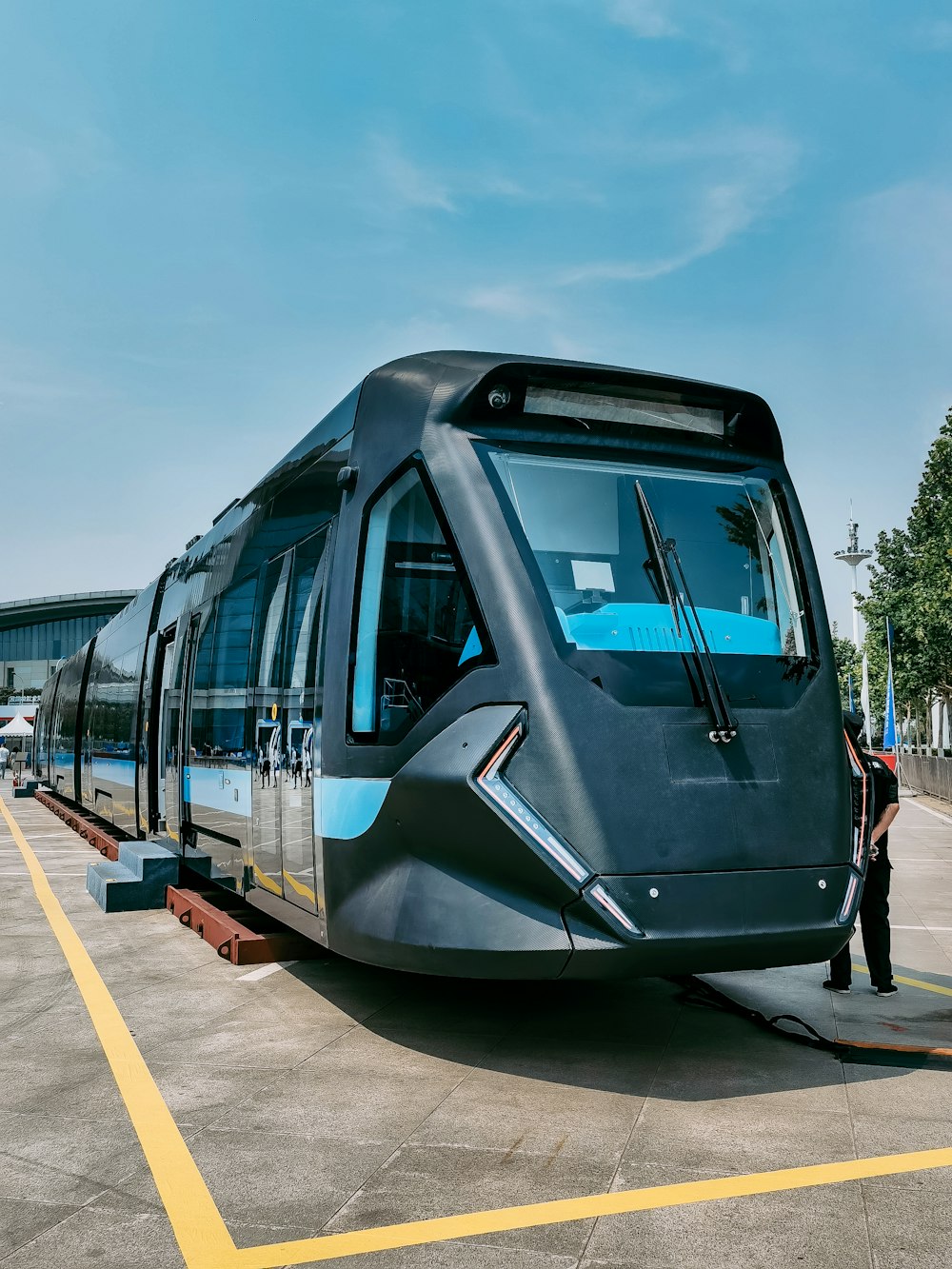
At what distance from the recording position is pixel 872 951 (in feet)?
24.5

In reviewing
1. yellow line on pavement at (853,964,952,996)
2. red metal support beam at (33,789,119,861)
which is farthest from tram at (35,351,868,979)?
red metal support beam at (33,789,119,861)

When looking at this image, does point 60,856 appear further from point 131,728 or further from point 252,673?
point 252,673

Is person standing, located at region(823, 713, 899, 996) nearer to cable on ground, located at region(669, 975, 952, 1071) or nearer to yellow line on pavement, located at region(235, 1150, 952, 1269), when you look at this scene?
cable on ground, located at region(669, 975, 952, 1071)

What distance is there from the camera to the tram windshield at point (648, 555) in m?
5.46

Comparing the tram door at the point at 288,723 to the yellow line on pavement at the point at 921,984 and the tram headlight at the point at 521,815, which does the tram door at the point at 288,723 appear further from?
the yellow line on pavement at the point at 921,984

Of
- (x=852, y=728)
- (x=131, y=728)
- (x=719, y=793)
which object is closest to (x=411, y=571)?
(x=719, y=793)

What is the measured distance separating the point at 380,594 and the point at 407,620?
0.77 feet

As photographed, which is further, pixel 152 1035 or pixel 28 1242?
pixel 152 1035

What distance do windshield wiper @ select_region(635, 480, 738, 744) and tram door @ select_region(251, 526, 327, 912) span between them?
6.10ft

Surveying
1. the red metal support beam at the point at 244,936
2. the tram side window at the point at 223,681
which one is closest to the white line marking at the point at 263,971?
the red metal support beam at the point at 244,936

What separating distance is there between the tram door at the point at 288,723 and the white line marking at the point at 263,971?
0.67 metres

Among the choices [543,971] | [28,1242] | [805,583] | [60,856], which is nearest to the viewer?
[28,1242]

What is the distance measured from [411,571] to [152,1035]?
9.59 feet

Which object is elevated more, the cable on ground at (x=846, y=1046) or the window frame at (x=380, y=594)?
the window frame at (x=380, y=594)
